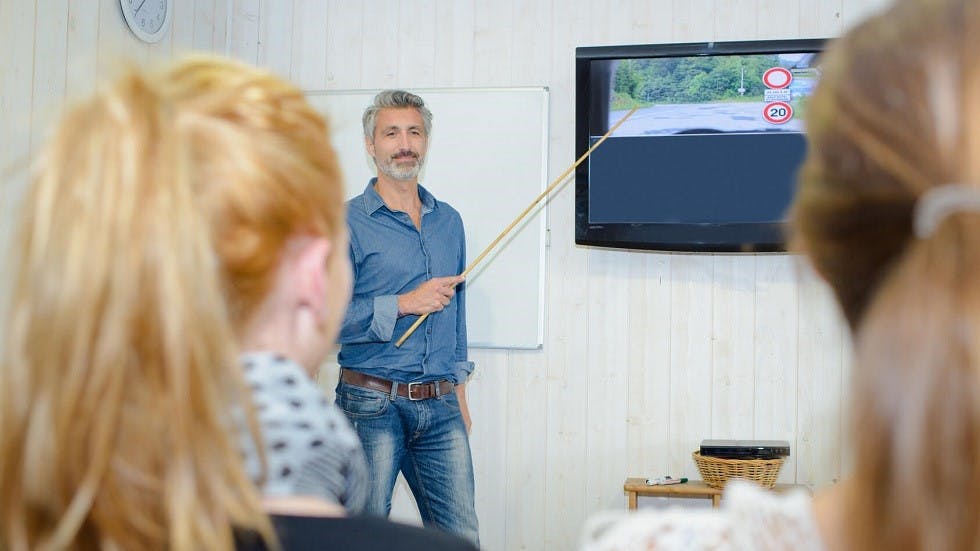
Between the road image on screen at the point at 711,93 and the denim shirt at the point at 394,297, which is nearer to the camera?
the denim shirt at the point at 394,297

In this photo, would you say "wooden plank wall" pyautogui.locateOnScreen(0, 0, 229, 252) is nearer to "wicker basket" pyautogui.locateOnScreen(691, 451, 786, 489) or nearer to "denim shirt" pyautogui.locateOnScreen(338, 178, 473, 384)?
"denim shirt" pyautogui.locateOnScreen(338, 178, 473, 384)

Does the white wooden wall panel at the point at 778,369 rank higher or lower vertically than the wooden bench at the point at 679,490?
higher

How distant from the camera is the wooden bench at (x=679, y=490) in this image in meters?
3.82

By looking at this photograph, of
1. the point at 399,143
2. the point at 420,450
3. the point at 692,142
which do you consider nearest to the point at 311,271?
the point at 420,450

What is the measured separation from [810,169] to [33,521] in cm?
66

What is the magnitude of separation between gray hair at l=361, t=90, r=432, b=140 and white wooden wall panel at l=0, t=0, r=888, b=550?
52 centimetres

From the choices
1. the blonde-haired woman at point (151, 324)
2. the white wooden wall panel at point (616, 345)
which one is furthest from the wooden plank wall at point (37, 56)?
the blonde-haired woman at point (151, 324)

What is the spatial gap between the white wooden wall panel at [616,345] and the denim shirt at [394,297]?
609 mm

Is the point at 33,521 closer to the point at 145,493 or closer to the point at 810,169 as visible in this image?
the point at 145,493

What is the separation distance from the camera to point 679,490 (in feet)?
12.5

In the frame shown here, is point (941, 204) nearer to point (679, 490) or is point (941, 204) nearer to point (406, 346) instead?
point (406, 346)

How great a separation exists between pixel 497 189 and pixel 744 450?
1437 mm

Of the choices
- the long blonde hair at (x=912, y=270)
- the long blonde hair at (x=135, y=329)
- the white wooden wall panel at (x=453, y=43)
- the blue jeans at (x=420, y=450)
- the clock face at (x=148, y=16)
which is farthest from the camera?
the white wooden wall panel at (x=453, y=43)

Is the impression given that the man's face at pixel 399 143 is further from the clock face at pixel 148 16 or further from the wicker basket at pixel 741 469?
the wicker basket at pixel 741 469
